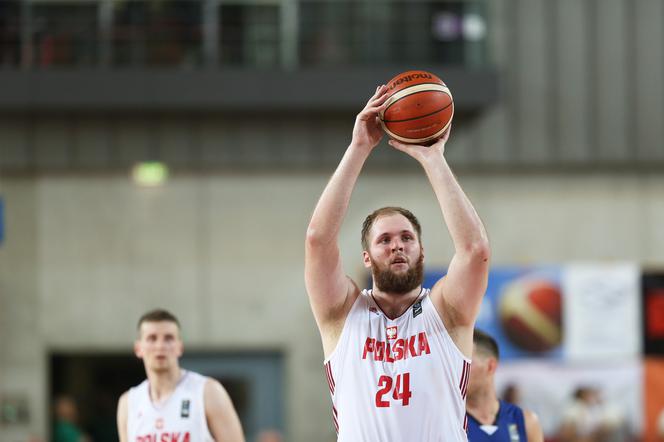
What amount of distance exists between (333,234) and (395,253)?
251 mm

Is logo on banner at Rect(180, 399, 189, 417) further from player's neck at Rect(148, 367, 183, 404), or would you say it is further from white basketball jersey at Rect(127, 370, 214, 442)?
player's neck at Rect(148, 367, 183, 404)

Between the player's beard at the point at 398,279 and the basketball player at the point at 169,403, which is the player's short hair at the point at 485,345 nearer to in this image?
the basketball player at the point at 169,403

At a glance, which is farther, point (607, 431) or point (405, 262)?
point (607, 431)

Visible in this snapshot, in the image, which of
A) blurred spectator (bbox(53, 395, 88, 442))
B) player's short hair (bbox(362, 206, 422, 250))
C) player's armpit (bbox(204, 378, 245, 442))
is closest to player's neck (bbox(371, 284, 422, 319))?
player's short hair (bbox(362, 206, 422, 250))

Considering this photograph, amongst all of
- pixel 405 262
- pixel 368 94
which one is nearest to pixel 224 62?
pixel 368 94

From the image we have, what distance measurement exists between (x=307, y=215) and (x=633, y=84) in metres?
4.60

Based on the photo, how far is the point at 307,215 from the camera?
14.1 m

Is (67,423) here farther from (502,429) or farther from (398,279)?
(398,279)

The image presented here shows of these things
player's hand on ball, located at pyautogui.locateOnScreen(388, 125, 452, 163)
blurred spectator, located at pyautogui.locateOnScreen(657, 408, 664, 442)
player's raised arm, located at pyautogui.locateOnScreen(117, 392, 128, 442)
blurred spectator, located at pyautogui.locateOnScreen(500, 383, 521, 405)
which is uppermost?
player's hand on ball, located at pyautogui.locateOnScreen(388, 125, 452, 163)

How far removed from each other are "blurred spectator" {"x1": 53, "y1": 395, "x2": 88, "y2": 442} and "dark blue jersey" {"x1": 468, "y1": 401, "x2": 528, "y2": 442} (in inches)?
349

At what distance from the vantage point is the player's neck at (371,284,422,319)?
4.39 meters

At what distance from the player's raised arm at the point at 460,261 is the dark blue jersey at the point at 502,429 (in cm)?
173

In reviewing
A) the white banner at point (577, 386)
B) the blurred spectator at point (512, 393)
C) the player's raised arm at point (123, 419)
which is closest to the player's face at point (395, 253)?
the player's raised arm at point (123, 419)

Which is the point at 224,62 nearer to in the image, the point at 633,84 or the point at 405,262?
the point at 633,84
